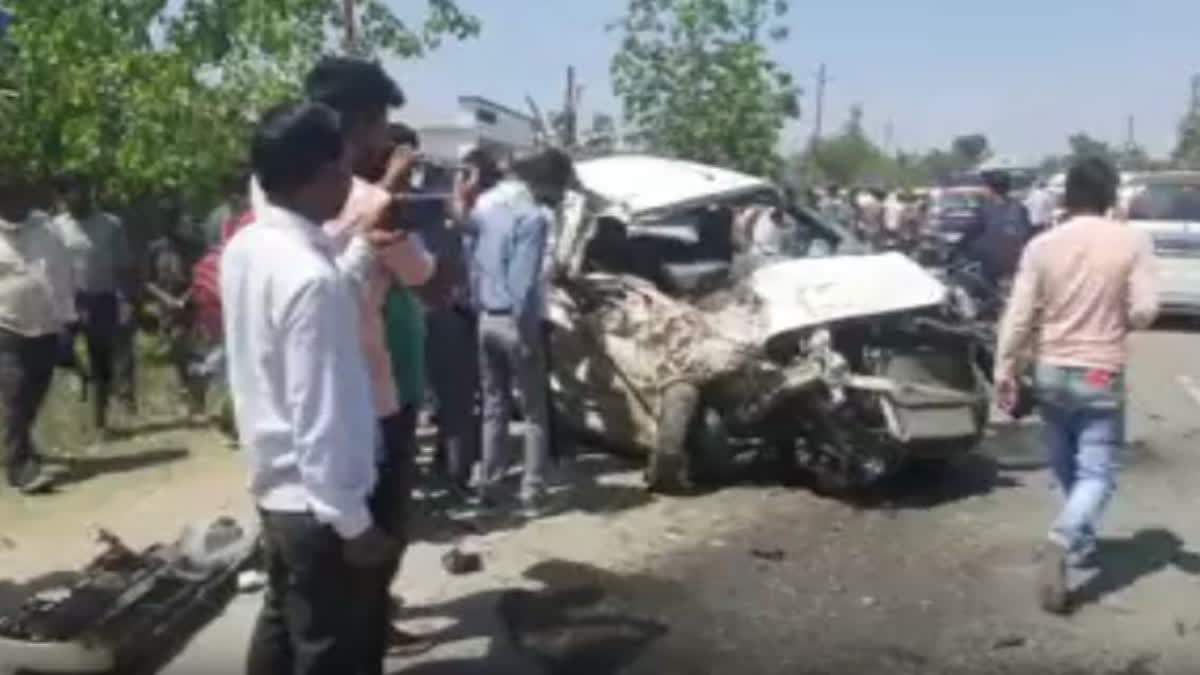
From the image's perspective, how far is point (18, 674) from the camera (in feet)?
17.4

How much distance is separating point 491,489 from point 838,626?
2.39 m

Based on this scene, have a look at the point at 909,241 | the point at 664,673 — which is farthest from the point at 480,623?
the point at 909,241

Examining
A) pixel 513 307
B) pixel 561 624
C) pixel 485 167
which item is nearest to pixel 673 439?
pixel 513 307

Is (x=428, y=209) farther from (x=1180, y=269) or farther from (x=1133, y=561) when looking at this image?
(x=1180, y=269)

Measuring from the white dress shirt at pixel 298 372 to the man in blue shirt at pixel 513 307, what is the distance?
4.12 m

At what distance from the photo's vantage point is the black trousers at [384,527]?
12.9 feet

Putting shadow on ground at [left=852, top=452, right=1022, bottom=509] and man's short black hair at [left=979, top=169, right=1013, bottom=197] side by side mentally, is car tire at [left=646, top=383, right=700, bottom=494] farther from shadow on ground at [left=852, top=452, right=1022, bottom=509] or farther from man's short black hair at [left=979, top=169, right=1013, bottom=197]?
man's short black hair at [left=979, top=169, right=1013, bottom=197]

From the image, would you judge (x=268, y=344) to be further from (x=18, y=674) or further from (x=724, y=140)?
(x=724, y=140)

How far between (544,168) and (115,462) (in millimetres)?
3287

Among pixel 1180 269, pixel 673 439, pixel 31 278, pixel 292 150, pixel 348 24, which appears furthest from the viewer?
pixel 1180 269

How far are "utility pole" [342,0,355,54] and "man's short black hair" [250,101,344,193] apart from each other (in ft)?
30.7

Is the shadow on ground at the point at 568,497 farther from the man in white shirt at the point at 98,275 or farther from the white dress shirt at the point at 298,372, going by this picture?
the white dress shirt at the point at 298,372

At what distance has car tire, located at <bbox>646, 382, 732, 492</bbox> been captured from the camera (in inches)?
326

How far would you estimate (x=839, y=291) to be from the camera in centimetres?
838
